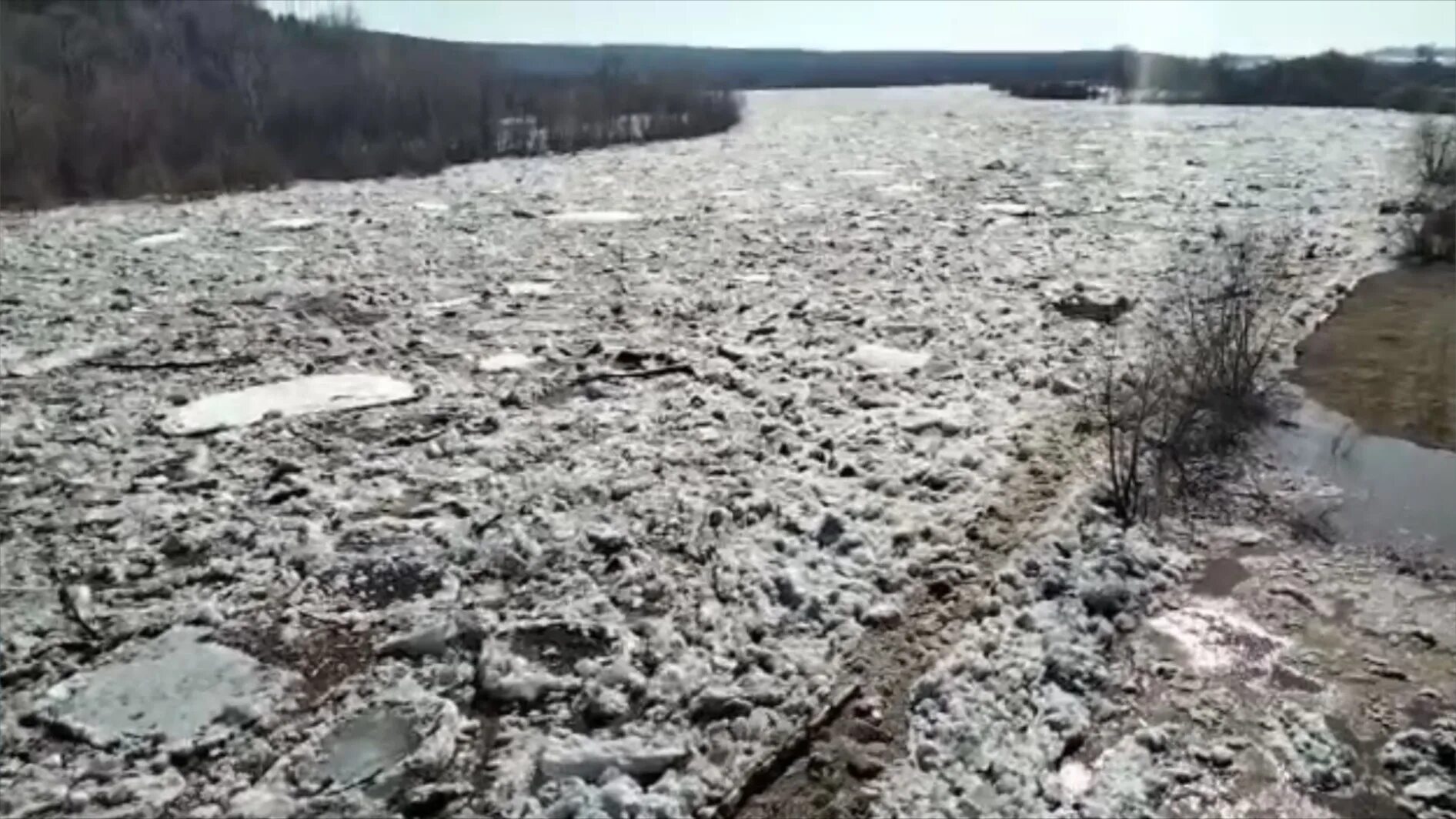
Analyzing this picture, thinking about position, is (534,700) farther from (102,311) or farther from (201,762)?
(102,311)

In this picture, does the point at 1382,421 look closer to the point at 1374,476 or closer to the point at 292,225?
the point at 1374,476

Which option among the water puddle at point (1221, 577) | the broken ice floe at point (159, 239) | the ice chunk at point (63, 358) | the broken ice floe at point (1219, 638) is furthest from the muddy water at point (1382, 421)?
the broken ice floe at point (159, 239)

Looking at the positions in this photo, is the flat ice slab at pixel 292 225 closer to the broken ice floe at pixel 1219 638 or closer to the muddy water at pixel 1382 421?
the muddy water at pixel 1382 421

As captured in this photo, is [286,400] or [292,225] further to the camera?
[292,225]

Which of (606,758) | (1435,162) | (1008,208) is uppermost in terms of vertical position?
(1435,162)

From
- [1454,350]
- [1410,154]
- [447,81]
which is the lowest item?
[1454,350]

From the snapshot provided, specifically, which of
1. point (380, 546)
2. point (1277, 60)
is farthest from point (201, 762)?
point (1277, 60)

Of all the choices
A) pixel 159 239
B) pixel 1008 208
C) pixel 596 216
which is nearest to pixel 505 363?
pixel 159 239
